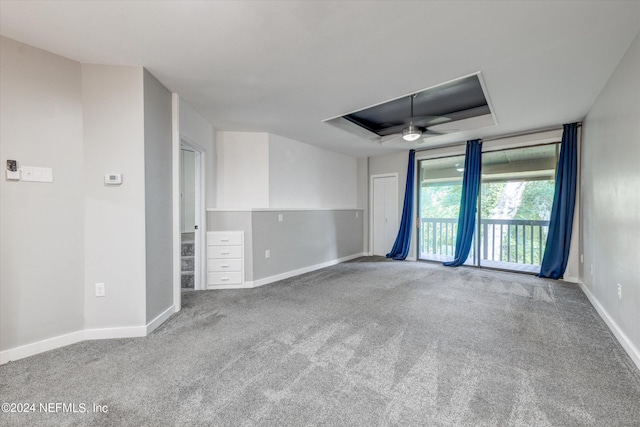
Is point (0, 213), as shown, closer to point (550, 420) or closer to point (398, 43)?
point (398, 43)

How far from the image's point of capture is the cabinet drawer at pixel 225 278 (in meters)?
3.81

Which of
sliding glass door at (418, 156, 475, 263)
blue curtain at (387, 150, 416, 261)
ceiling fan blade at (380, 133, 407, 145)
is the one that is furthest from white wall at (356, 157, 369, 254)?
ceiling fan blade at (380, 133, 407, 145)

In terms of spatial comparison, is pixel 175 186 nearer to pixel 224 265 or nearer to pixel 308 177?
pixel 224 265

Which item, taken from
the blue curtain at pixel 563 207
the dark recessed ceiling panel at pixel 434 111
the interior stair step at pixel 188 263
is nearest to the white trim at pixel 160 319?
the interior stair step at pixel 188 263

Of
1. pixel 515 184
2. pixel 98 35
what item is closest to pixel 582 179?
pixel 515 184

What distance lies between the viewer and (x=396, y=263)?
17.6 ft

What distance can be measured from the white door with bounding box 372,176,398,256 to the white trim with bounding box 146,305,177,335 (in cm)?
447

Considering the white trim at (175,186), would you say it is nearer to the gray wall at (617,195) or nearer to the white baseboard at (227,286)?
the white baseboard at (227,286)

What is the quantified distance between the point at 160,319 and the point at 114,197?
125 centimetres

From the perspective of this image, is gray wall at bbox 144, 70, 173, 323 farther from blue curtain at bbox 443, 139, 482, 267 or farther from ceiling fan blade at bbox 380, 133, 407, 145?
blue curtain at bbox 443, 139, 482, 267

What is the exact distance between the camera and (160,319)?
8.62 feet

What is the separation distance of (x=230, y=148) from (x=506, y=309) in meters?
4.25

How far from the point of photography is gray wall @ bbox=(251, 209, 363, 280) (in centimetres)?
405

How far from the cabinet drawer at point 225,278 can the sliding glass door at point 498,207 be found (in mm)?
3769
